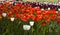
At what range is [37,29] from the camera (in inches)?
139

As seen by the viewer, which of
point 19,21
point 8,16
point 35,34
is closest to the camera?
point 35,34

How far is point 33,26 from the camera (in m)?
3.69

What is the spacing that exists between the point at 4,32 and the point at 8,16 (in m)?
0.67

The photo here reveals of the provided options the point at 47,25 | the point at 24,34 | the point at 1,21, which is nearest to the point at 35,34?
the point at 24,34

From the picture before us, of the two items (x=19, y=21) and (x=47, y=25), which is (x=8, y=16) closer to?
(x=19, y=21)

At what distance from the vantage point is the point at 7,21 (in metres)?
4.06

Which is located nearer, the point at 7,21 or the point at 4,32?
the point at 4,32

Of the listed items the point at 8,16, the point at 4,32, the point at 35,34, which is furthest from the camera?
the point at 8,16

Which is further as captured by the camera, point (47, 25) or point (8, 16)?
point (8, 16)

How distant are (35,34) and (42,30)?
0.57ft

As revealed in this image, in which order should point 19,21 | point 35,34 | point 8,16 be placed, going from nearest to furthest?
1. point 35,34
2. point 19,21
3. point 8,16

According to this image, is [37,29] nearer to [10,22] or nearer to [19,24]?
[19,24]

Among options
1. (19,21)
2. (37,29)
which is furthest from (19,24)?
(37,29)

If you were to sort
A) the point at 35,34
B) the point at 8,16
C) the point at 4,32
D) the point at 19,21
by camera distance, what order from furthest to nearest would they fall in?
the point at 8,16
the point at 19,21
the point at 4,32
the point at 35,34
